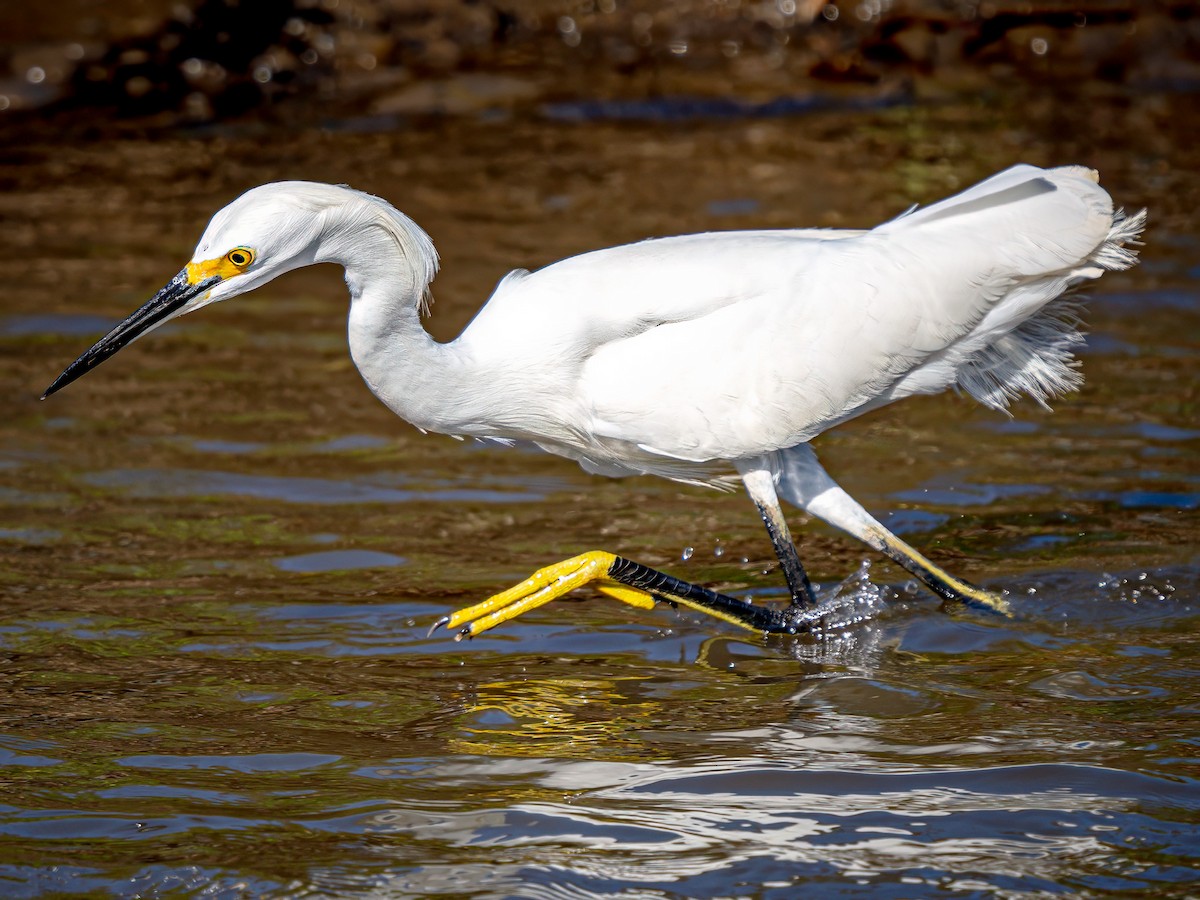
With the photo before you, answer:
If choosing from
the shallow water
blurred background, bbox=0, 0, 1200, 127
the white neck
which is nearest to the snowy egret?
the white neck

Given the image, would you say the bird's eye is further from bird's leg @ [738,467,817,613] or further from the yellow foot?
bird's leg @ [738,467,817,613]

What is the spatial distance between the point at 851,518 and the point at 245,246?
2.45m

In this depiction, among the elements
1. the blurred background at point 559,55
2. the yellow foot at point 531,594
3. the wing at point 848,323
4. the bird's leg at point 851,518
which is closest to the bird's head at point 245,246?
the wing at point 848,323

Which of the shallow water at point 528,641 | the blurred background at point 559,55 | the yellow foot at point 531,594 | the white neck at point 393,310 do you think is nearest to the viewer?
the shallow water at point 528,641

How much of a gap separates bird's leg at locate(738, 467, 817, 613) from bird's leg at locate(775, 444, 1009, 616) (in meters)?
0.14

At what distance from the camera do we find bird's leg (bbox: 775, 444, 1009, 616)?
5852 millimetres

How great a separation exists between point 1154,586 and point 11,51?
10.9 meters

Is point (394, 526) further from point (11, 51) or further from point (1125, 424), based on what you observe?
point (11, 51)

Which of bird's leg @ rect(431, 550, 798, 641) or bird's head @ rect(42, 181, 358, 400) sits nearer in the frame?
bird's head @ rect(42, 181, 358, 400)

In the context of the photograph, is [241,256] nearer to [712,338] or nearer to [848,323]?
[712,338]

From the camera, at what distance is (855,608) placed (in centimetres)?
610

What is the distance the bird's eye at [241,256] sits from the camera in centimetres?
492

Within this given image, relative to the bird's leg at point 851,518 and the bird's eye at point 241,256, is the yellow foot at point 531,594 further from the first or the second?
the bird's eye at point 241,256

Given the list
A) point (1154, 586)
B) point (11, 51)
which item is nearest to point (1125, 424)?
point (1154, 586)
